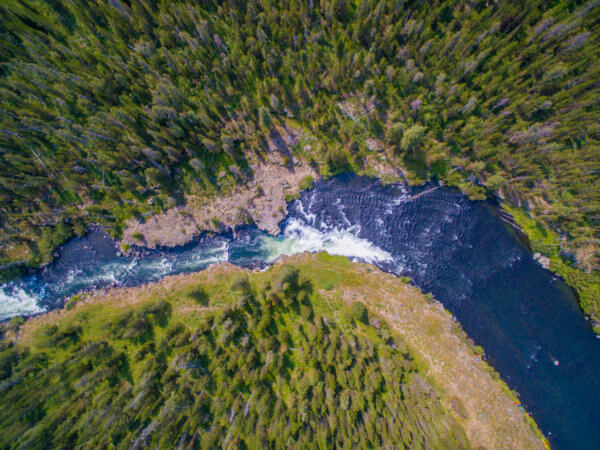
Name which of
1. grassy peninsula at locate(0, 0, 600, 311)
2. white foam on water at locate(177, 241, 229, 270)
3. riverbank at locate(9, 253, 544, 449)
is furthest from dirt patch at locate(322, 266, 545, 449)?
grassy peninsula at locate(0, 0, 600, 311)

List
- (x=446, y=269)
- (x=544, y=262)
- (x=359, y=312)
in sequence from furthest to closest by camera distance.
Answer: (x=446, y=269) < (x=544, y=262) < (x=359, y=312)

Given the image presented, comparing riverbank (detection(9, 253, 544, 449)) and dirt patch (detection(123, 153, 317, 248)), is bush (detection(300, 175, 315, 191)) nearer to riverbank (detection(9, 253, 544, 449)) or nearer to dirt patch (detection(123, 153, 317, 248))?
dirt patch (detection(123, 153, 317, 248))

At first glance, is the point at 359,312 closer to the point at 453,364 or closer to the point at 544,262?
the point at 453,364

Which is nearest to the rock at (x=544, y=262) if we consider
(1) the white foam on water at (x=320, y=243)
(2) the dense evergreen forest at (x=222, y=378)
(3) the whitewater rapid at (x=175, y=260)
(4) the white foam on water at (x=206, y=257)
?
(3) the whitewater rapid at (x=175, y=260)

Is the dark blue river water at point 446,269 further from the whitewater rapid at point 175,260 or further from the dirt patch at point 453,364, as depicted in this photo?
the dirt patch at point 453,364

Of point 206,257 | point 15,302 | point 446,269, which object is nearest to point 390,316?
point 446,269

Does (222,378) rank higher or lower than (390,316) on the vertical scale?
higher
